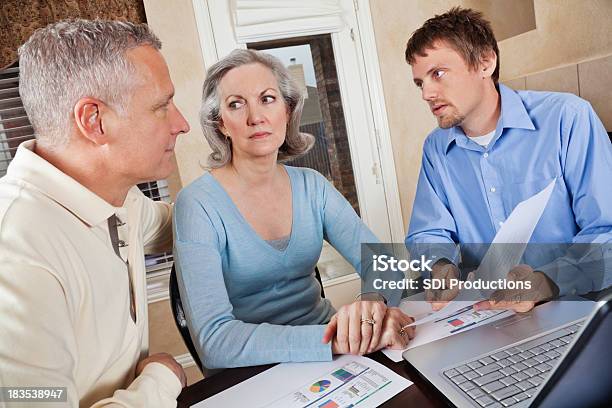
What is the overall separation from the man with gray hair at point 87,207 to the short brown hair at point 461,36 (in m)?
0.85

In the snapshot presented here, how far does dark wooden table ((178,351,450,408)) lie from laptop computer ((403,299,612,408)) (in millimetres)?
16

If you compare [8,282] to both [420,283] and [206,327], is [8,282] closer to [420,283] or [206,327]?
[206,327]

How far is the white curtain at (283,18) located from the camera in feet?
9.48

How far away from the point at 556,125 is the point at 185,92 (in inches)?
81.2

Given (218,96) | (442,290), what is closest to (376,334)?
(442,290)

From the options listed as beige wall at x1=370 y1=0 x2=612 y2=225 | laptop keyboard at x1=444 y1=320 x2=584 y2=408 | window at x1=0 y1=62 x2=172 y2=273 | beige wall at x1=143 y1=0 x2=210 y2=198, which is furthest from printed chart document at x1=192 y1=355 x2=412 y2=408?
window at x1=0 y1=62 x2=172 y2=273

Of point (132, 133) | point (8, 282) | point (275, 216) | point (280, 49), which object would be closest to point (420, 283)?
point (275, 216)

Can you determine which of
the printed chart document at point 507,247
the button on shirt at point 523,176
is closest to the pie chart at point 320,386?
the printed chart document at point 507,247

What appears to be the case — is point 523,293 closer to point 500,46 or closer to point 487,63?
point 487,63

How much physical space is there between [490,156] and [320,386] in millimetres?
908

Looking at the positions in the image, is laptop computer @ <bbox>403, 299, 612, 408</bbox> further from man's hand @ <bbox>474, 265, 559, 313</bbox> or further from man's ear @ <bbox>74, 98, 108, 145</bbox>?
man's ear @ <bbox>74, 98, 108, 145</bbox>

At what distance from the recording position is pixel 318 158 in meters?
3.25

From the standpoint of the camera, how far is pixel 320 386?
0.80 metres

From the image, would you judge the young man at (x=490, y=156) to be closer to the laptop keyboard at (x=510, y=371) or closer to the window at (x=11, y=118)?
the laptop keyboard at (x=510, y=371)
